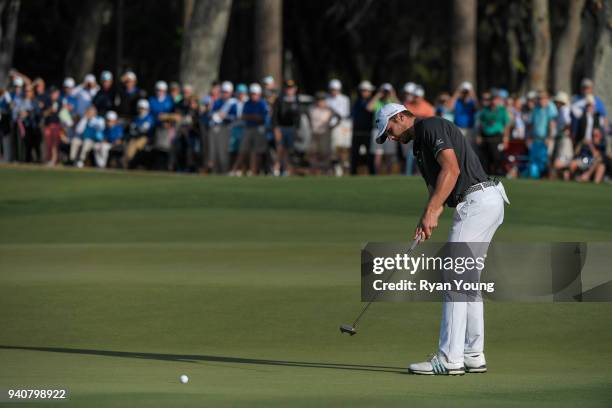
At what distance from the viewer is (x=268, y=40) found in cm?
3869

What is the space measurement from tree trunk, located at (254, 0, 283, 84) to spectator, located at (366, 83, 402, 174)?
668 centimetres

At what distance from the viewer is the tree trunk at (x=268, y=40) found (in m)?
38.6

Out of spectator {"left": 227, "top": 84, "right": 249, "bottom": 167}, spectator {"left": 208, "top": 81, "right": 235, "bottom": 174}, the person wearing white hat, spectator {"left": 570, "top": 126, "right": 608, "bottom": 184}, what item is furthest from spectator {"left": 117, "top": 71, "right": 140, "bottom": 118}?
spectator {"left": 570, "top": 126, "right": 608, "bottom": 184}

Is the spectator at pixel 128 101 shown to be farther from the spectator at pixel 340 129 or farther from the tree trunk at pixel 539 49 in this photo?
the tree trunk at pixel 539 49

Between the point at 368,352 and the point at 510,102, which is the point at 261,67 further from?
the point at 368,352

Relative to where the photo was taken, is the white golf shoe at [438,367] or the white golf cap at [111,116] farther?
the white golf cap at [111,116]

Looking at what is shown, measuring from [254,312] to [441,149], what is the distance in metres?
4.25

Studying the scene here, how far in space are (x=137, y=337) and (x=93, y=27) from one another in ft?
123

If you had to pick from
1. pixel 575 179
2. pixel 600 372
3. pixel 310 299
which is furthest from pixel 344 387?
pixel 575 179

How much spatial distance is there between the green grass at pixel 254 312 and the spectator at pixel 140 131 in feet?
17.2

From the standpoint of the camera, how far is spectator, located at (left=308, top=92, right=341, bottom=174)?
30531 millimetres

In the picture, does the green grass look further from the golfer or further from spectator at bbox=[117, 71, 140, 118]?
spectator at bbox=[117, 71, 140, 118]

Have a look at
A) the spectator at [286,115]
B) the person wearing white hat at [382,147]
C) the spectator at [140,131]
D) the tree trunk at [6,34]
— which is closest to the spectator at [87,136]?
the spectator at [140,131]

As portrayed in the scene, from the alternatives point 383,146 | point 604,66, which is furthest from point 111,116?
point 604,66
